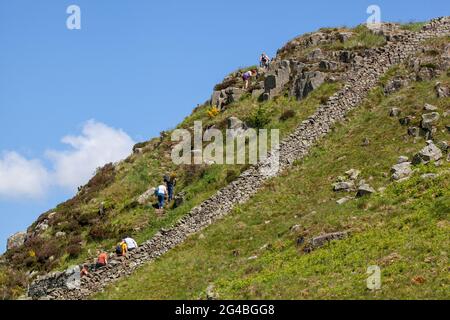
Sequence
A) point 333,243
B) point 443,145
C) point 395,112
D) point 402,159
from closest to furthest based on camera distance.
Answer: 1. point 333,243
2. point 443,145
3. point 402,159
4. point 395,112

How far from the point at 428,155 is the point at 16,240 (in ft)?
105

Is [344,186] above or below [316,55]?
below

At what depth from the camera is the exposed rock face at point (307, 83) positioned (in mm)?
52719

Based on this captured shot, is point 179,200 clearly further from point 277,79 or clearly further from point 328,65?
point 328,65

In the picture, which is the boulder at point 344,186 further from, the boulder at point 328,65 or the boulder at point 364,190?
the boulder at point 328,65

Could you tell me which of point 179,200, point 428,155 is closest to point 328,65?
point 179,200

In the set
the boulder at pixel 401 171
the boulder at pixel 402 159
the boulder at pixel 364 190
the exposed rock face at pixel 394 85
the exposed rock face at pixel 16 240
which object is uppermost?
the exposed rock face at pixel 394 85

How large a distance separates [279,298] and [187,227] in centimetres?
1368

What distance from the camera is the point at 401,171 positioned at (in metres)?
35.9

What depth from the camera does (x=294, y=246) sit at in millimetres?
31094

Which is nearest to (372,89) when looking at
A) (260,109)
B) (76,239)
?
(260,109)

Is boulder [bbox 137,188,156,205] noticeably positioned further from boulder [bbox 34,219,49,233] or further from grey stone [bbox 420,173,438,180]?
grey stone [bbox 420,173,438,180]

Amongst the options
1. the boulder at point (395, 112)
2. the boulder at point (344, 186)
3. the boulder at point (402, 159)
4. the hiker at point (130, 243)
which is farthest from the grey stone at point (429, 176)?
the hiker at point (130, 243)

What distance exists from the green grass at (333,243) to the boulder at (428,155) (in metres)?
1.10
